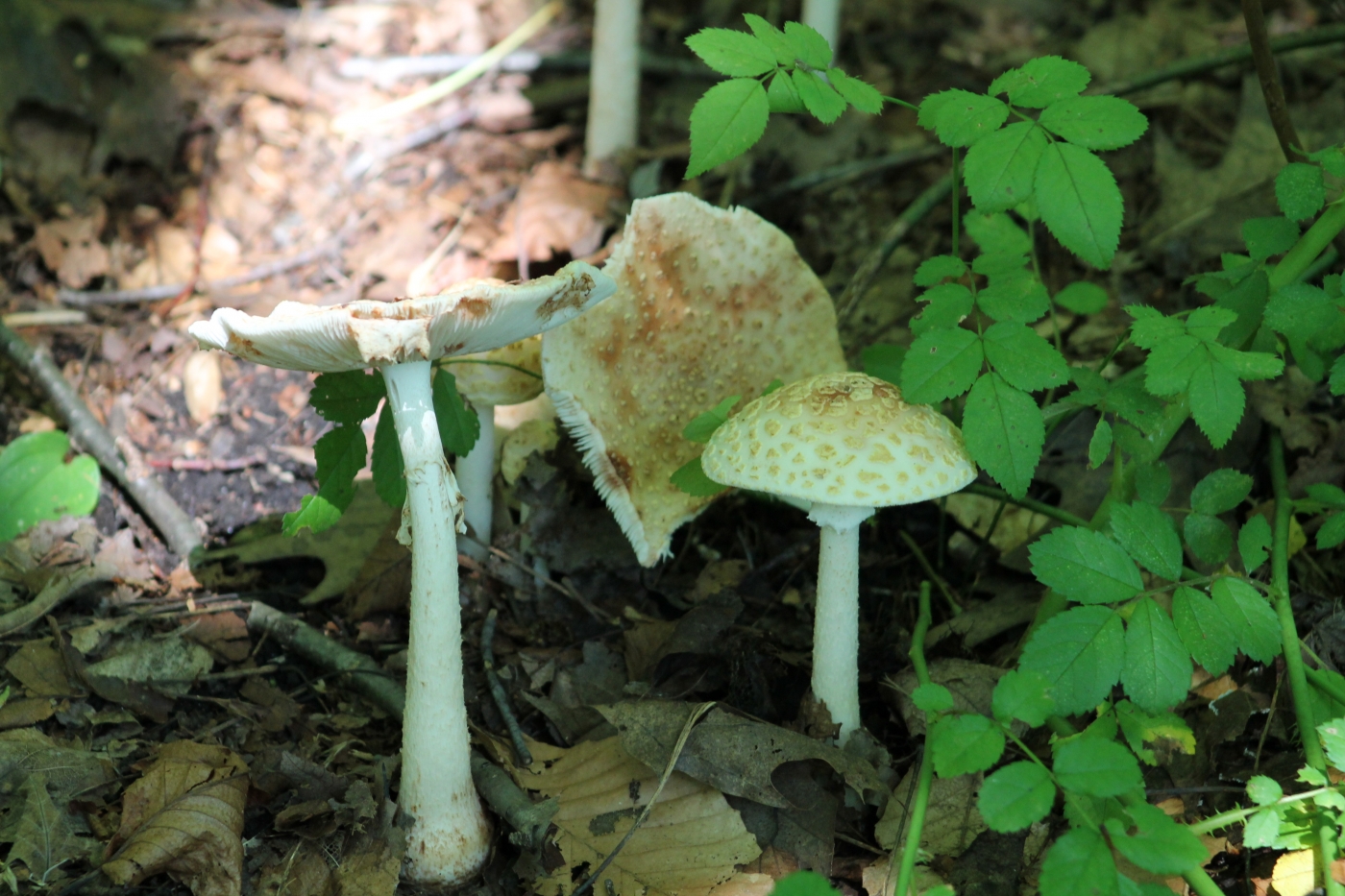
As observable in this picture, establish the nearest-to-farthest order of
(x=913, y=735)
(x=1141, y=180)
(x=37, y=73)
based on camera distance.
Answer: (x=913, y=735) < (x=1141, y=180) < (x=37, y=73)

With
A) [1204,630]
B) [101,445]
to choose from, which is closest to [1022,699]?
[1204,630]

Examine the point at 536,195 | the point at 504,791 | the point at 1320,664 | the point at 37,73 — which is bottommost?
the point at 504,791

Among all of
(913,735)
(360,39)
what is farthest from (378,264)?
(913,735)

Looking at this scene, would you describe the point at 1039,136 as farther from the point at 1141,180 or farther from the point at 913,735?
the point at 1141,180

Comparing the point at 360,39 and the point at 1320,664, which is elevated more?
the point at 360,39

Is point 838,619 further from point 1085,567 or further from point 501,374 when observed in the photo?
point 501,374

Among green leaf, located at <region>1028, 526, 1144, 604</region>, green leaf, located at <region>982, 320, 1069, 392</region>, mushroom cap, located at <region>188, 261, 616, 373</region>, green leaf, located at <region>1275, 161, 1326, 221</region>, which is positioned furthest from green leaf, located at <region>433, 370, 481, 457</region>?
green leaf, located at <region>1275, 161, 1326, 221</region>

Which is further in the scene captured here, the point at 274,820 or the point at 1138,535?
the point at 274,820
